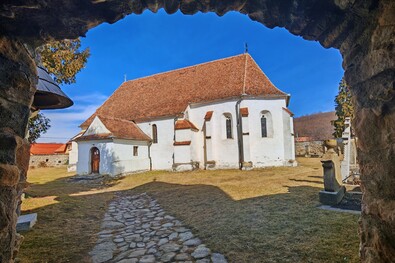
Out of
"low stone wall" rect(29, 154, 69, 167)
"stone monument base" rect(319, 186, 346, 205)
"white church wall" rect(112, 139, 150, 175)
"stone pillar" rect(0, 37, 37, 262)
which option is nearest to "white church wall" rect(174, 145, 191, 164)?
"white church wall" rect(112, 139, 150, 175)

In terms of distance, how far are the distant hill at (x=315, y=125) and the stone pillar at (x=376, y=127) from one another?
44394mm

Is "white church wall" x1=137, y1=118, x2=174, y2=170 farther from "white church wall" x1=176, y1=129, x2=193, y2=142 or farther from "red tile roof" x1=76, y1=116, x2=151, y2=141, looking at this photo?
"white church wall" x1=176, y1=129, x2=193, y2=142

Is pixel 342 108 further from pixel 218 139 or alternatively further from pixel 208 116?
pixel 208 116

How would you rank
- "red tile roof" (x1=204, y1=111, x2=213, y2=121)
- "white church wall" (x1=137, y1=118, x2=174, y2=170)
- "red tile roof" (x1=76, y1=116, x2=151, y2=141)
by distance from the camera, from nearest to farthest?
"red tile roof" (x1=76, y1=116, x2=151, y2=141)
"red tile roof" (x1=204, y1=111, x2=213, y2=121)
"white church wall" (x1=137, y1=118, x2=174, y2=170)

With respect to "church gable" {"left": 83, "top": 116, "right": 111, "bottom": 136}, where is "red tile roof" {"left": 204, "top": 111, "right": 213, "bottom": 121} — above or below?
above

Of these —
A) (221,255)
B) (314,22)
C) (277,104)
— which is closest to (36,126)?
(221,255)

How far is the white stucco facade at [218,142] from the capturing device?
1688cm

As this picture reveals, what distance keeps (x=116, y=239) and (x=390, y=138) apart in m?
4.83

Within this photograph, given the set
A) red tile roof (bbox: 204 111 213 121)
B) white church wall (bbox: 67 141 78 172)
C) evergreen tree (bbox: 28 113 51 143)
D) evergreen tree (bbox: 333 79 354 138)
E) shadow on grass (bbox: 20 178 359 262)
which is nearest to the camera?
shadow on grass (bbox: 20 178 359 262)

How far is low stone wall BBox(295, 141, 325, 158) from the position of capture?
99.0 feet

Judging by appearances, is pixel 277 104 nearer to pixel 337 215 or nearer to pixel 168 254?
pixel 337 215

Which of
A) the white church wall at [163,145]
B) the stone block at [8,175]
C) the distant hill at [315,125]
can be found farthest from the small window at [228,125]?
the distant hill at [315,125]

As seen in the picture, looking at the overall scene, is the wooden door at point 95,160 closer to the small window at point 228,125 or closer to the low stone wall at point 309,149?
the small window at point 228,125

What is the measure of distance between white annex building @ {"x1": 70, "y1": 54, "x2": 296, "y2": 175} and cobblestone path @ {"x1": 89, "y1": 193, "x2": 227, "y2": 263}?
11235 millimetres
